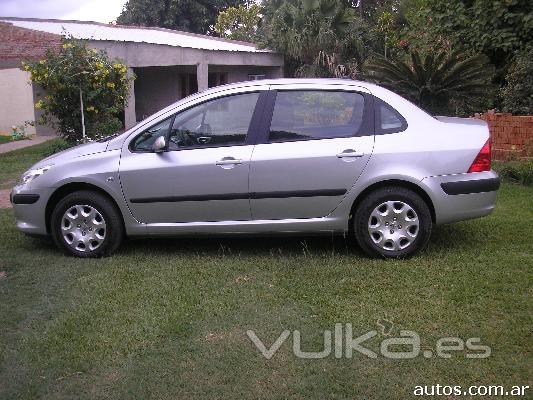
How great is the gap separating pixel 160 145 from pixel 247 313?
185 centimetres

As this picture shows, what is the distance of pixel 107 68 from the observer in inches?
474

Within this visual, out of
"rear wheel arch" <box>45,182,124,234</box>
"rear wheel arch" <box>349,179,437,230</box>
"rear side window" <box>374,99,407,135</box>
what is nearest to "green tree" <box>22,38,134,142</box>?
"rear wheel arch" <box>45,182,124,234</box>

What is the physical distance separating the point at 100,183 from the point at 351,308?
8.52ft

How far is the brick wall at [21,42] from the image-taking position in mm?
17828

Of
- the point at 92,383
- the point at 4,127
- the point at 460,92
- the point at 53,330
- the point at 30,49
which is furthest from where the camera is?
the point at 4,127

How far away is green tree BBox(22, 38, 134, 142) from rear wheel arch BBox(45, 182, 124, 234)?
618 centimetres

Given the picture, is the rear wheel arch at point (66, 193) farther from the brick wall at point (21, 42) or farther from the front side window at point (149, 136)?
the brick wall at point (21, 42)

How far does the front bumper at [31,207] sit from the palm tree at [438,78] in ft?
21.0

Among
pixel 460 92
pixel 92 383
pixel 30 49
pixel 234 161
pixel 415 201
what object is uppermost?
pixel 30 49

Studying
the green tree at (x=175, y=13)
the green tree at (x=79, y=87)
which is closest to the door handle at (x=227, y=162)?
the green tree at (x=79, y=87)

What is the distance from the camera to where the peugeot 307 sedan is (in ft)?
17.7

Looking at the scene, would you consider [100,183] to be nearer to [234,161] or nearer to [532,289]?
[234,161]

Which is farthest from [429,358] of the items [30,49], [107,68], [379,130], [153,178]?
[30,49]

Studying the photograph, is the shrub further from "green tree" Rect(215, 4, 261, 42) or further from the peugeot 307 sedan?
"green tree" Rect(215, 4, 261, 42)
